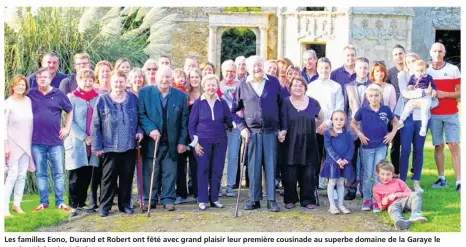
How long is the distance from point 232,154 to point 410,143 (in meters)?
2.00

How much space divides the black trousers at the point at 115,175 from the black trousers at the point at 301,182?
63.5 inches

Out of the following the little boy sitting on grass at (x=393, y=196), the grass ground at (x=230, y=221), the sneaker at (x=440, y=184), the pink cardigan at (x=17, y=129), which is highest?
the pink cardigan at (x=17, y=129)

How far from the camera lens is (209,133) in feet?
25.6

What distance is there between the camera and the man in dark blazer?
7645mm

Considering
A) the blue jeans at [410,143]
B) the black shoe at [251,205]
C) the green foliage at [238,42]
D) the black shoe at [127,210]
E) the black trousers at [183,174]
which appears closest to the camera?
the black shoe at [127,210]

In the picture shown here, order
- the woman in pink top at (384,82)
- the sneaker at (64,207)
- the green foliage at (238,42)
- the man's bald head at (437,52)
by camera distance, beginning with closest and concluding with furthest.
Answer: the sneaker at (64,207), the woman in pink top at (384,82), the man's bald head at (437,52), the green foliage at (238,42)

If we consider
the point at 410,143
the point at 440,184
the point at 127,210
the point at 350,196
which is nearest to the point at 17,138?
the point at 127,210

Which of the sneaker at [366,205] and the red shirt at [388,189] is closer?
the red shirt at [388,189]

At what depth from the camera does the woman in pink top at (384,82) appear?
822 centimetres

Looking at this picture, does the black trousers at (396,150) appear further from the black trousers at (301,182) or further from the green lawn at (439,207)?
the black trousers at (301,182)

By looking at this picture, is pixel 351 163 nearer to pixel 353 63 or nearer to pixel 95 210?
pixel 353 63

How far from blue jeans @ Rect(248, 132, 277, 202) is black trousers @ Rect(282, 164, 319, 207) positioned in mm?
222

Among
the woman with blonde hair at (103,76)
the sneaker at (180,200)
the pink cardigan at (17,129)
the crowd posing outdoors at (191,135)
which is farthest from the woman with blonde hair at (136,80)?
the sneaker at (180,200)

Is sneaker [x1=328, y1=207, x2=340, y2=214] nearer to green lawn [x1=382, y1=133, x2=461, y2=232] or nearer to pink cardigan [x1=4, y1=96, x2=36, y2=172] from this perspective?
green lawn [x1=382, y1=133, x2=461, y2=232]
